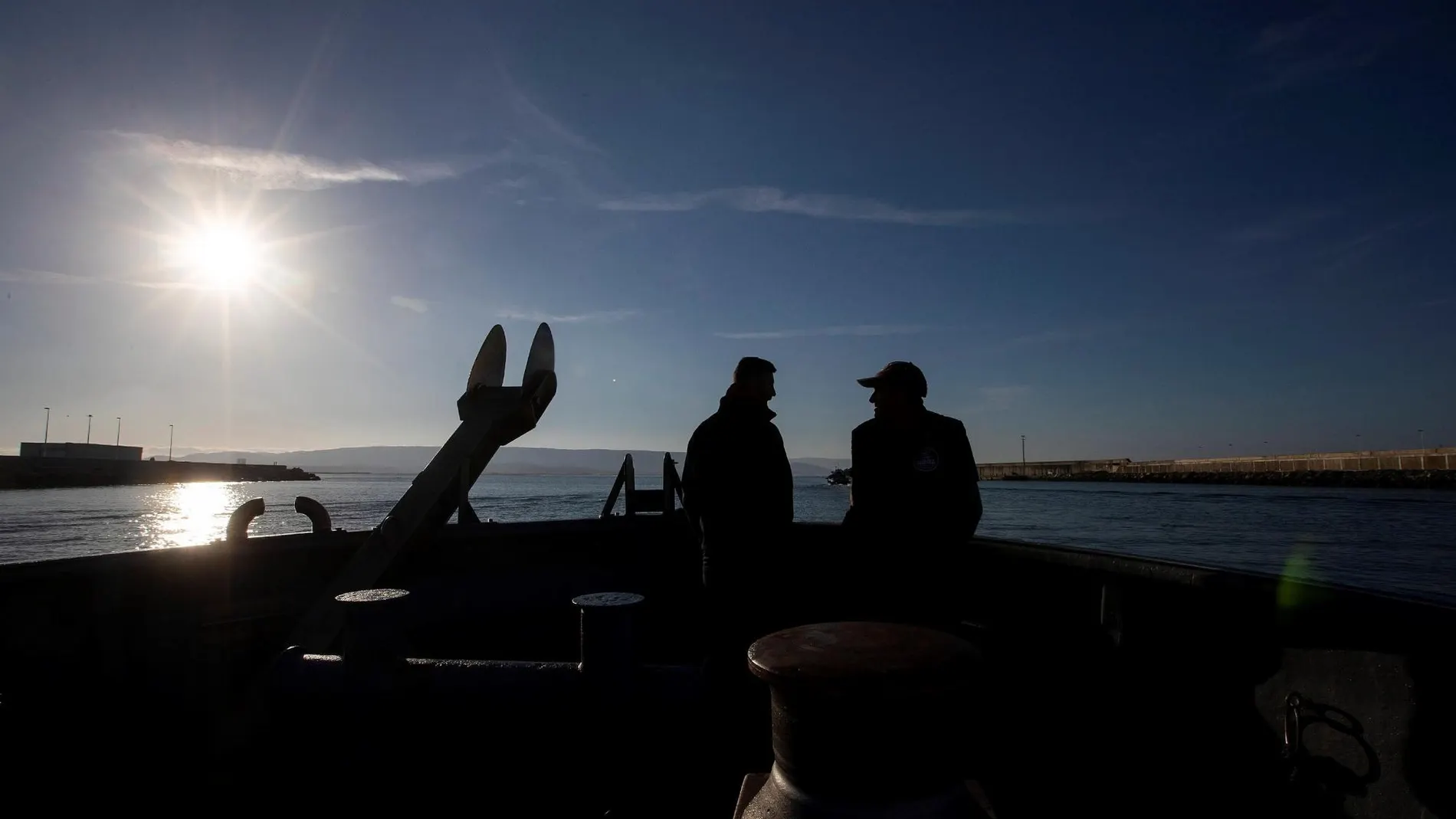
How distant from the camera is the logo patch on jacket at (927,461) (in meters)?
3.34

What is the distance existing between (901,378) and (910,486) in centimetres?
54

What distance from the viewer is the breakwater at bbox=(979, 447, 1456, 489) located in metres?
83.5

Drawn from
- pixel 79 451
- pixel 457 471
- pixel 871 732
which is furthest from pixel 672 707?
pixel 79 451

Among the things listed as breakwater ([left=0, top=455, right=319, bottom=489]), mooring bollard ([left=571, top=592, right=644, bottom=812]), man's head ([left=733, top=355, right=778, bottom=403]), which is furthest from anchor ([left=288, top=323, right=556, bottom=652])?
breakwater ([left=0, top=455, right=319, bottom=489])

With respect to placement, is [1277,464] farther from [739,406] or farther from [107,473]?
[107,473]

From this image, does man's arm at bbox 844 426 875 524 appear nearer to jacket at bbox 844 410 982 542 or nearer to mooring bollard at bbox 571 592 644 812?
jacket at bbox 844 410 982 542

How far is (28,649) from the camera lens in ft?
11.4

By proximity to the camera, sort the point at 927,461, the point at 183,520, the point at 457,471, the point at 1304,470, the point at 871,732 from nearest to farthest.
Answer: the point at 871,732 < the point at 927,461 < the point at 457,471 < the point at 183,520 < the point at 1304,470

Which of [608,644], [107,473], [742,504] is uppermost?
[742,504]

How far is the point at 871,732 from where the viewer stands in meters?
1.28

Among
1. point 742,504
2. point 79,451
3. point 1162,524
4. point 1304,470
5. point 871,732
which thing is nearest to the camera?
point 871,732

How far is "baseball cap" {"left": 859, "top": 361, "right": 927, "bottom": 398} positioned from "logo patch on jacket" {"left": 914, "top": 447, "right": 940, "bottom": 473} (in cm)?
30

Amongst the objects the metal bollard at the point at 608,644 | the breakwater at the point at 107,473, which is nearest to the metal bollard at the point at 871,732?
the metal bollard at the point at 608,644

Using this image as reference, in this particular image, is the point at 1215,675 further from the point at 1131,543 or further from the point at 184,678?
the point at 1131,543
